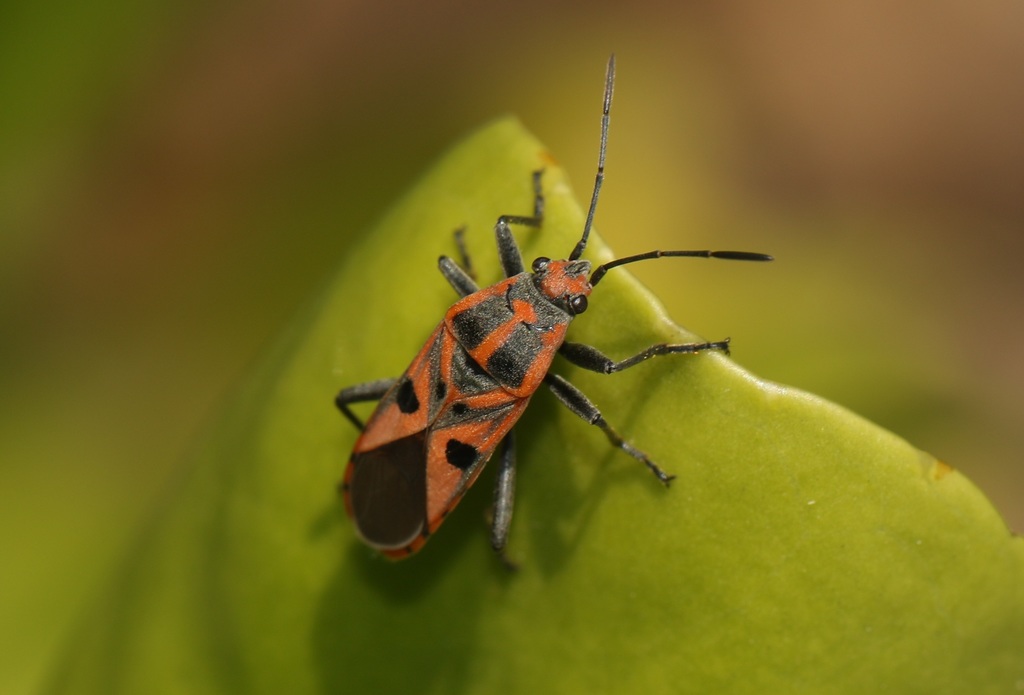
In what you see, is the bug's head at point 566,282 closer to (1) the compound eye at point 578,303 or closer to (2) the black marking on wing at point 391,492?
(1) the compound eye at point 578,303

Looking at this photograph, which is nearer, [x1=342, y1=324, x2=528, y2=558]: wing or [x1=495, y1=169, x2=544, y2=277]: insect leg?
[x1=495, y1=169, x2=544, y2=277]: insect leg

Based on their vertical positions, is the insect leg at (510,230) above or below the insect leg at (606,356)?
above

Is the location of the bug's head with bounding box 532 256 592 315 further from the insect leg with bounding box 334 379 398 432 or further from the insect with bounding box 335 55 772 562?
the insect leg with bounding box 334 379 398 432

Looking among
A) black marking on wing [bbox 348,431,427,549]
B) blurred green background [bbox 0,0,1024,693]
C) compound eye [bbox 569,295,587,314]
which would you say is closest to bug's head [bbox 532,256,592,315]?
compound eye [bbox 569,295,587,314]

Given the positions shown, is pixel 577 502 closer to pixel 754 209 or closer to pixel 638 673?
pixel 638 673

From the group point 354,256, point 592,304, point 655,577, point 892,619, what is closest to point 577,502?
point 655,577

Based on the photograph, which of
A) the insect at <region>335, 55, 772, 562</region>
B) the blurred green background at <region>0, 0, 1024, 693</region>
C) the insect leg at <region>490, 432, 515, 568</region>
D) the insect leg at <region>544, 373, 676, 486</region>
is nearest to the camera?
the insect leg at <region>544, 373, 676, 486</region>

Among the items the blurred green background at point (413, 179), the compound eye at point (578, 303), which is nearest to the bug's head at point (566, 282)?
the compound eye at point (578, 303)
